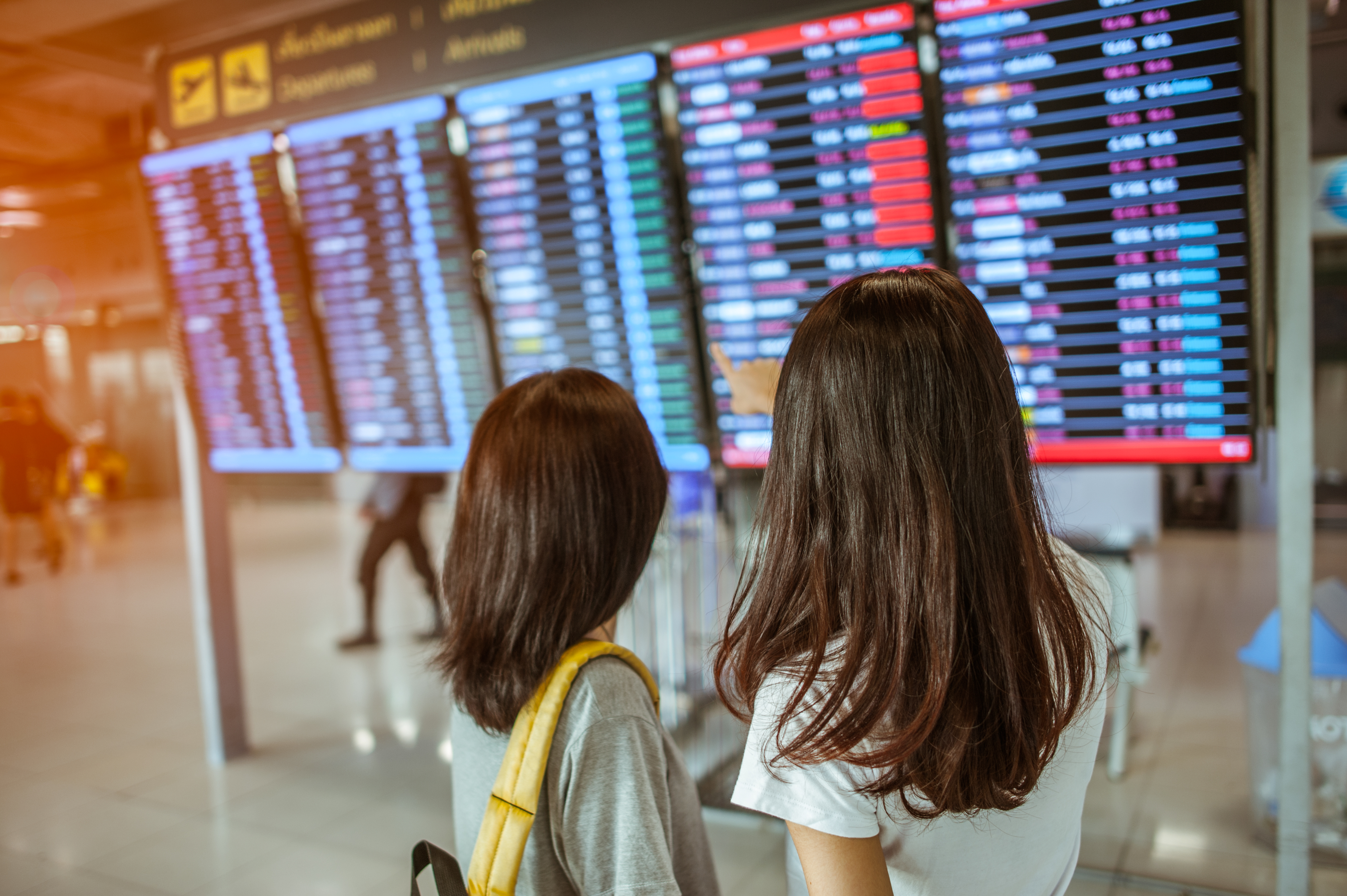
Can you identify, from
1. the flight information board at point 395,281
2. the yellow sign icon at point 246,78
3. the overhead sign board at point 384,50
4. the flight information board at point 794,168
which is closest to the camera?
the flight information board at point 794,168

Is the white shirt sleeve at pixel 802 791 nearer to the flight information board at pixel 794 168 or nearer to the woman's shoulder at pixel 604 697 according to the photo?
the woman's shoulder at pixel 604 697

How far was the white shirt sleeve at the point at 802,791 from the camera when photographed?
0.84m

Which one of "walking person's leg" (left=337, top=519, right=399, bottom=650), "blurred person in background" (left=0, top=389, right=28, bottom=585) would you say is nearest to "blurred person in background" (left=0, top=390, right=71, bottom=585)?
"blurred person in background" (left=0, top=389, right=28, bottom=585)

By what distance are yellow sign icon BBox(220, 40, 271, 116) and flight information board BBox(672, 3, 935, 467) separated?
1.74 m

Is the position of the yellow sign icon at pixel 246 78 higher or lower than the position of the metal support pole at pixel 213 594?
higher

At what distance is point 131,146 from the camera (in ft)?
26.3

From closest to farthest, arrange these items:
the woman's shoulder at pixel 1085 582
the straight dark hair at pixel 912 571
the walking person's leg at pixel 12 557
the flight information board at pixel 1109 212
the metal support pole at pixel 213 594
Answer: the straight dark hair at pixel 912 571 < the woman's shoulder at pixel 1085 582 < the flight information board at pixel 1109 212 < the metal support pole at pixel 213 594 < the walking person's leg at pixel 12 557

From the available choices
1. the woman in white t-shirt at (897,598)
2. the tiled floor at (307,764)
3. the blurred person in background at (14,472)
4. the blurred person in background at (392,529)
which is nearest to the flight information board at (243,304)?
the tiled floor at (307,764)

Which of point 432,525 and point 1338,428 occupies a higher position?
point 1338,428

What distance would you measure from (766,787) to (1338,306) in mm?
10377

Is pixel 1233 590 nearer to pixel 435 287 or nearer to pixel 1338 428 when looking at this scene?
pixel 1338 428

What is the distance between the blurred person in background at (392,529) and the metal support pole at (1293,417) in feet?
15.1

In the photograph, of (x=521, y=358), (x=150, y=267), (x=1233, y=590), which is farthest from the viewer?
(x=150, y=267)

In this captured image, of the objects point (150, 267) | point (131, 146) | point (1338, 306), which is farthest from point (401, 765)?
point (150, 267)
